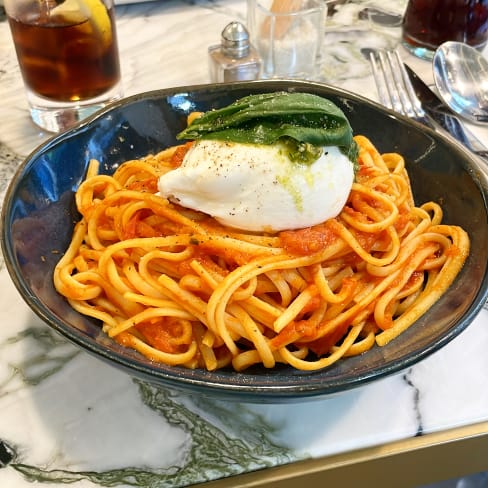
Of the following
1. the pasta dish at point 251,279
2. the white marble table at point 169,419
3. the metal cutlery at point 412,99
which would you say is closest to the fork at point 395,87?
the metal cutlery at point 412,99

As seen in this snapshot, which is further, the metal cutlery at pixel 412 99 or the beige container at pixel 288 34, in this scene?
the beige container at pixel 288 34

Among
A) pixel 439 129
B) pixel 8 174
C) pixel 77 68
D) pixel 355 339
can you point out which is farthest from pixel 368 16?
pixel 355 339

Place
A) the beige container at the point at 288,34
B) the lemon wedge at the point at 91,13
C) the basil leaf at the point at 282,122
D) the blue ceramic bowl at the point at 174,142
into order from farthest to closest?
1. the beige container at the point at 288,34
2. the lemon wedge at the point at 91,13
3. the basil leaf at the point at 282,122
4. the blue ceramic bowl at the point at 174,142

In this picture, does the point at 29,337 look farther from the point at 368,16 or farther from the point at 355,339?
the point at 368,16

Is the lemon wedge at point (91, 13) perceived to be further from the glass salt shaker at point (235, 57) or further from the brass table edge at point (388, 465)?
the brass table edge at point (388, 465)

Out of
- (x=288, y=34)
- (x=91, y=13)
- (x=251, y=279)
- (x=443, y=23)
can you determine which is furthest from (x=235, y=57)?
(x=251, y=279)

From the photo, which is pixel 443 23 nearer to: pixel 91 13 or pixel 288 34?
pixel 288 34

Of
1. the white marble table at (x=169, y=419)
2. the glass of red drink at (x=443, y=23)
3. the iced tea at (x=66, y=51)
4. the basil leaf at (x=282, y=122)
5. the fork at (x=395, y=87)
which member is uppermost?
the basil leaf at (x=282, y=122)
